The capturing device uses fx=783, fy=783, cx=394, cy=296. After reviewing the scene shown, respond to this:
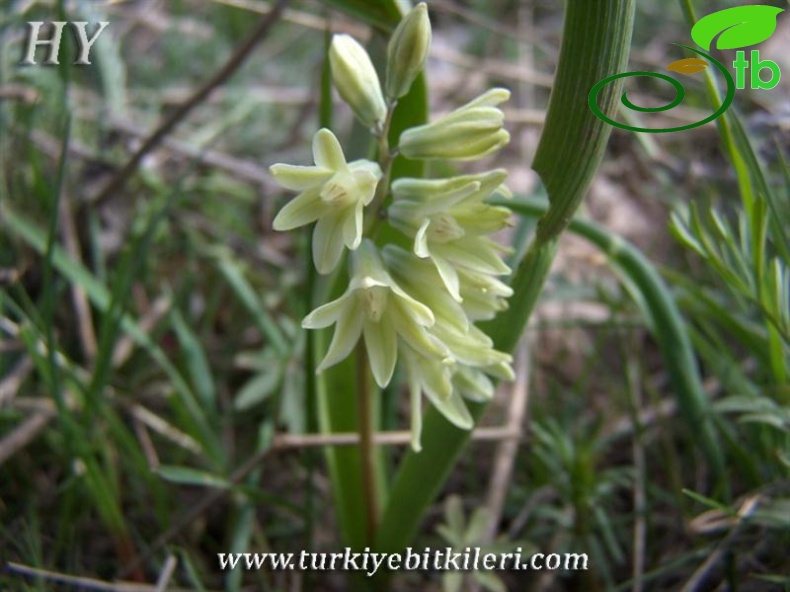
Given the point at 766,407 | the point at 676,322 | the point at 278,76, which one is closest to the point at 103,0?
the point at 278,76

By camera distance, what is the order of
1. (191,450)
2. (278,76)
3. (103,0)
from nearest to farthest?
(191,450) < (103,0) < (278,76)

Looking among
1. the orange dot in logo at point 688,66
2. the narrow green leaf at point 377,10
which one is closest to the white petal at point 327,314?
the narrow green leaf at point 377,10

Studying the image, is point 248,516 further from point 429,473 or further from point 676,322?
point 676,322

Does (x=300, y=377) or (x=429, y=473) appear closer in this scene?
(x=429, y=473)

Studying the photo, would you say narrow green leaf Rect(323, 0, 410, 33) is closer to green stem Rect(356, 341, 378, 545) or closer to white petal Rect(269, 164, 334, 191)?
white petal Rect(269, 164, 334, 191)

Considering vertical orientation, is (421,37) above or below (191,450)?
above

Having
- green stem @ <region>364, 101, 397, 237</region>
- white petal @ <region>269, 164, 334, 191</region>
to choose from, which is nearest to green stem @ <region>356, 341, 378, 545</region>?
green stem @ <region>364, 101, 397, 237</region>
